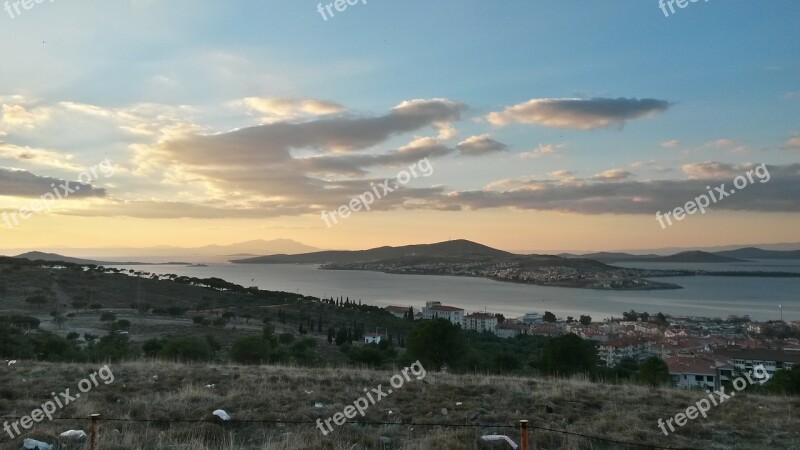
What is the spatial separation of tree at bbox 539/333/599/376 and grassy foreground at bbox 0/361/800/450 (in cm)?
785

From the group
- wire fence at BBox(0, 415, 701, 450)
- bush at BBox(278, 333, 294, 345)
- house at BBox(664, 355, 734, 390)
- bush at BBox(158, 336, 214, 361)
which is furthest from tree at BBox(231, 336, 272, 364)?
house at BBox(664, 355, 734, 390)

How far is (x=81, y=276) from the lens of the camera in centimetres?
5194

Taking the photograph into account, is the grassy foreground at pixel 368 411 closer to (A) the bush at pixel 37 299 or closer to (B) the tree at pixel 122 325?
(B) the tree at pixel 122 325

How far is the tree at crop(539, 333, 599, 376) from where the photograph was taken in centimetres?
1706

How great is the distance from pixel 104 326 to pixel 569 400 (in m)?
30.8

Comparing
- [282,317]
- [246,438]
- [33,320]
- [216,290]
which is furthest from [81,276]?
[246,438]

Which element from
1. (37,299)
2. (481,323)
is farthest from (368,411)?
(481,323)

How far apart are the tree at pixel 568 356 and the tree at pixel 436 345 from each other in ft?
9.88

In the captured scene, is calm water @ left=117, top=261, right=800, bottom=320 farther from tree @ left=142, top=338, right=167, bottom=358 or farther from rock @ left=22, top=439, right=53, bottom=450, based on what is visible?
rock @ left=22, top=439, right=53, bottom=450

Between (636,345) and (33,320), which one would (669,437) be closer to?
(33,320)

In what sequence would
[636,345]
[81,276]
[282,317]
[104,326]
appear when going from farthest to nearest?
[81,276]
[282,317]
[636,345]
[104,326]

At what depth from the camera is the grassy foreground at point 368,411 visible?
224 inches

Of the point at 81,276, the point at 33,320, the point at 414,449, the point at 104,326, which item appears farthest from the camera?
the point at 81,276

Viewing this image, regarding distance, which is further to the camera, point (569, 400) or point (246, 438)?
point (569, 400)
